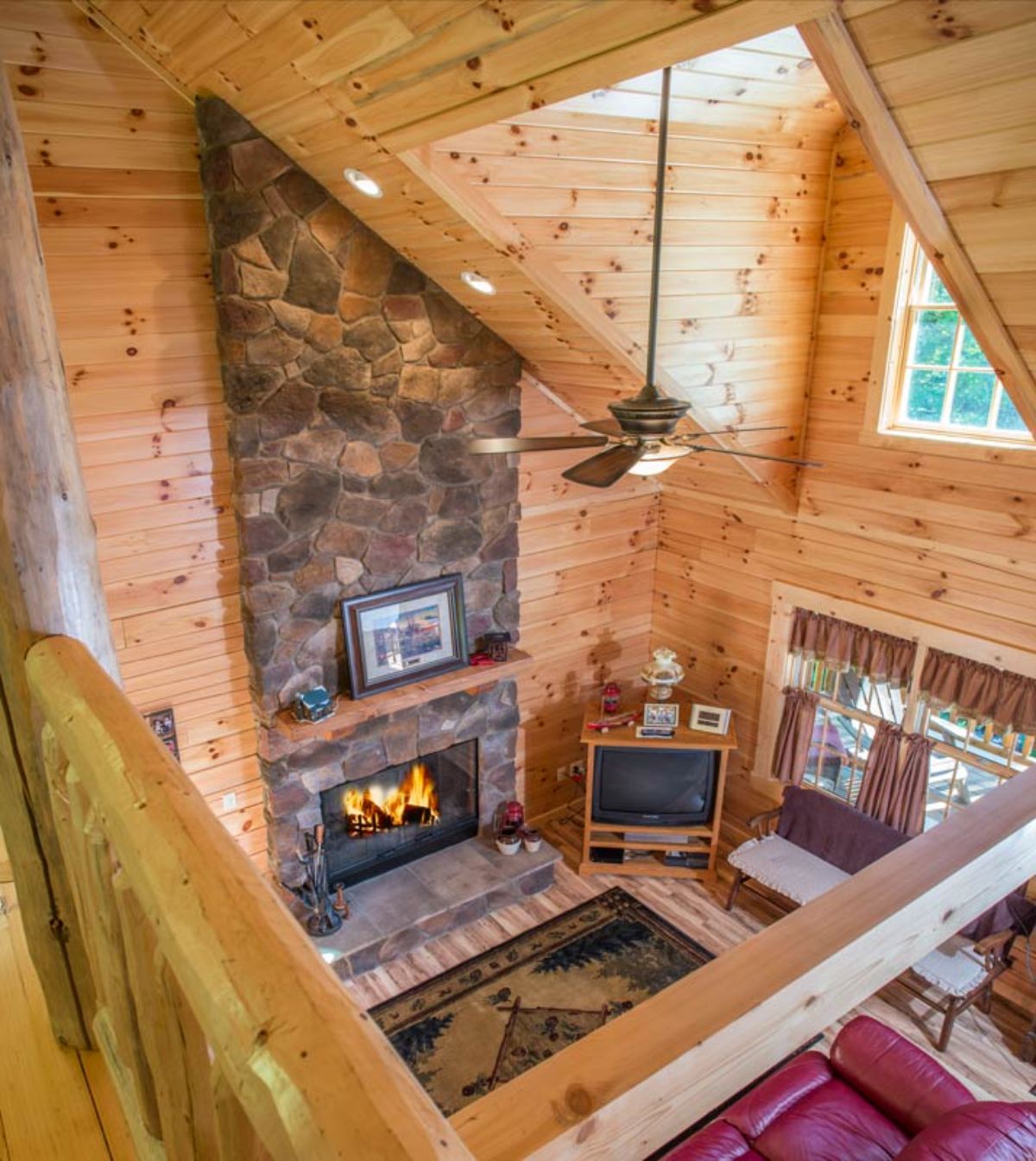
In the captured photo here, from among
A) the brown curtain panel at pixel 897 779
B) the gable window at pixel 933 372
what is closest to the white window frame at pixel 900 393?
the gable window at pixel 933 372

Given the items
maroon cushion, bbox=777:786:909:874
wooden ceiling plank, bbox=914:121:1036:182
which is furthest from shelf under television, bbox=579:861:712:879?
wooden ceiling plank, bbox=914:121:1036:182

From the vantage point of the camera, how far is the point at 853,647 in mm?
5227

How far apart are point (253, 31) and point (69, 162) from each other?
1217mm

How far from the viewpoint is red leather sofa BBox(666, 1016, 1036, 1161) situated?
3211 millimetres

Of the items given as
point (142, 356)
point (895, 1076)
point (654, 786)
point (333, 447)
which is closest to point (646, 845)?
point (654, 786)

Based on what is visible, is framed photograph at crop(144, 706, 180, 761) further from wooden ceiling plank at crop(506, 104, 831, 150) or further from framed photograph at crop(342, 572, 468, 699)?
wooden ceiling plank at crop(506, 104, 831, 150)

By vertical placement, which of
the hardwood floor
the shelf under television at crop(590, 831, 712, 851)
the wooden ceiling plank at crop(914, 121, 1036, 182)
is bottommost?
the hardwood floor

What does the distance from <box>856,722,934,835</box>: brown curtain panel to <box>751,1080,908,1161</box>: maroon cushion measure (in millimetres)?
1891

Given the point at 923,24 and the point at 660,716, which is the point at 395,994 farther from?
the point at 923,24

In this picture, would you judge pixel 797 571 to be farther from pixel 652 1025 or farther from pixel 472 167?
pixel 652 1025

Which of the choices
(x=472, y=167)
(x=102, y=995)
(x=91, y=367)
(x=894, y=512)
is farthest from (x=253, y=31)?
(x=894, y=512)

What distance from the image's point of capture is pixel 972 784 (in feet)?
16.1

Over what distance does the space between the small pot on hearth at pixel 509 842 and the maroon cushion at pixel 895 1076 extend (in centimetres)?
242

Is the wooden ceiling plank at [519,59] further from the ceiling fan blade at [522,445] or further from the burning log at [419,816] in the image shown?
the burning log at [419,816]
